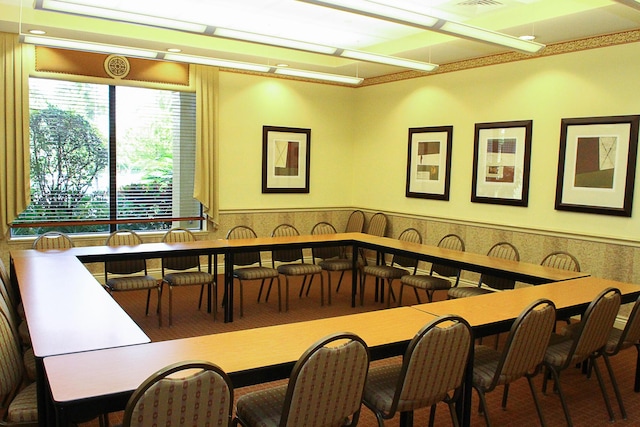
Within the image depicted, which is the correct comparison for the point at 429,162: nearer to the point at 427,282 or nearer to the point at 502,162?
the point at 502,162

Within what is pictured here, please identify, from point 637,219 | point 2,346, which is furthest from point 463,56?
point 2,346

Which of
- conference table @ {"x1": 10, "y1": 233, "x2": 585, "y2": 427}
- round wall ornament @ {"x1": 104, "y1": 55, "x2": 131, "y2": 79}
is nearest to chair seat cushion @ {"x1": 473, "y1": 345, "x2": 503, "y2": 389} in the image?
conference table @ {"x1": 10, "y1": 233, "x2": 585, "y2": 427}

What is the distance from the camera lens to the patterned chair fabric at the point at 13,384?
2.46 meters

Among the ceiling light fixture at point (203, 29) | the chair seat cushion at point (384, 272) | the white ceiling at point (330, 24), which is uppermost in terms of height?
the white ceiling at point (330, 24)

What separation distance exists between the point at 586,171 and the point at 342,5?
11.0ft

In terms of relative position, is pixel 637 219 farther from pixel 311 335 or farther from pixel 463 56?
pixel 311 335

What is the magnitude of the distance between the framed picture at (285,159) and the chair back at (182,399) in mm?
5946

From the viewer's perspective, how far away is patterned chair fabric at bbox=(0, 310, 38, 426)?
2457 millimetres

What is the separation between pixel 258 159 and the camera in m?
7.75

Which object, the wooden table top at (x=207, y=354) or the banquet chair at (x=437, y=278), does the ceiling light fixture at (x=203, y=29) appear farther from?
the wooden table top at (x=207, y=354)

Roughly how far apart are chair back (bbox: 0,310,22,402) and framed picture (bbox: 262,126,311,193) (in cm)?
526

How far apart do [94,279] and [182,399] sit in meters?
2.32

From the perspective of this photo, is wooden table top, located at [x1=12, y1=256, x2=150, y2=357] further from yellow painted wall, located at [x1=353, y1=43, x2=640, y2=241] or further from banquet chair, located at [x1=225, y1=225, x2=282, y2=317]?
yellow painted wall, located at [x1=353, y1=43, x2=640, y2=241]

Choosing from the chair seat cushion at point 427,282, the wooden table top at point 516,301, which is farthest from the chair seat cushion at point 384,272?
the wooden table top at point 516,301
